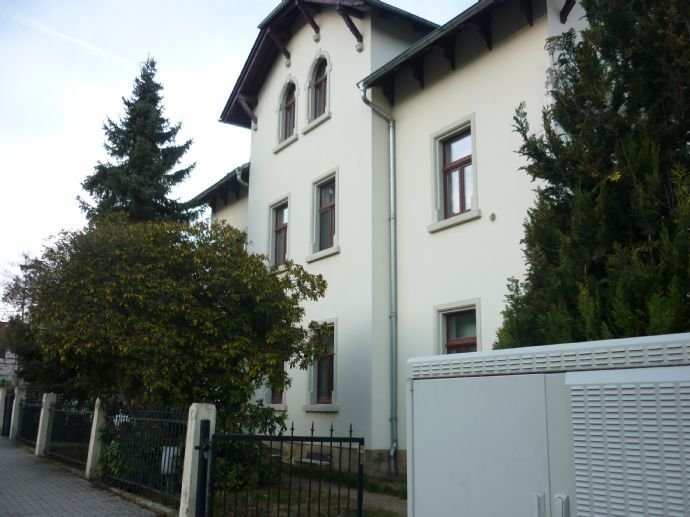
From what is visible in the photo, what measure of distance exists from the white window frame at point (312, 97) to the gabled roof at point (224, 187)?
328 cm

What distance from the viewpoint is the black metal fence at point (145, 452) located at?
29.7ft

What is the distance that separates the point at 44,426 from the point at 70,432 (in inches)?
78.2

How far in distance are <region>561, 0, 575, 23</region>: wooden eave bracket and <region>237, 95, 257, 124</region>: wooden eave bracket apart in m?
10.3

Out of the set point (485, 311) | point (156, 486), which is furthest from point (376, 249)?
point (156, 486)

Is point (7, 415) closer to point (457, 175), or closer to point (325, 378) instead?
point (325, 378)

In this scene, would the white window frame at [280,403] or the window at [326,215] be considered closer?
the window at [326,215]

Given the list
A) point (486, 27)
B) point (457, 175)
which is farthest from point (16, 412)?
point (486, 27)

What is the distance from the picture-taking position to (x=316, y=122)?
51.5 feet

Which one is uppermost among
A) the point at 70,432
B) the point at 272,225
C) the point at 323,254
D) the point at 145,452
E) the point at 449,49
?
the point at 449,49

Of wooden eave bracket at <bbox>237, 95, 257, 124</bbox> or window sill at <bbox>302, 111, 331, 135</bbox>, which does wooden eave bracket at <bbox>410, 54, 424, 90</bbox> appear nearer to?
window sill at <bbox>302, 111, 331, 135</bbox>

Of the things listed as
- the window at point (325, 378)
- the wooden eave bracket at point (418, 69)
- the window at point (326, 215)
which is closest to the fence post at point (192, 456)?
the window at point (325, 378)

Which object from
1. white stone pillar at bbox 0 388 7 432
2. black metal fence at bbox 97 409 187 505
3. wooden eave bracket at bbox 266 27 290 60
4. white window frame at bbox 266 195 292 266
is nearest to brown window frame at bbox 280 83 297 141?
wooden eave bracket at bbox 266 27 290 60

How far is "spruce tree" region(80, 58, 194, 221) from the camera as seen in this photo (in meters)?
19.2

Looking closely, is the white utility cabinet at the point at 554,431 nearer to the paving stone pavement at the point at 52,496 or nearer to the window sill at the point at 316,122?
the paving stone pavement at the point at 52,496
